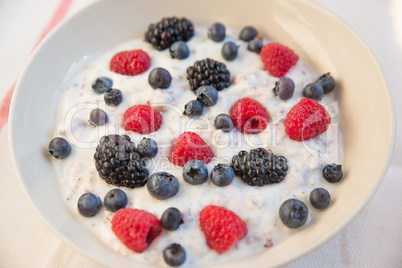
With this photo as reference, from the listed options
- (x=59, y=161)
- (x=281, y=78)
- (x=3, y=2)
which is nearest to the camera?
(x=59, y=161)

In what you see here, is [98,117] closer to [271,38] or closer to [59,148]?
[59,148]

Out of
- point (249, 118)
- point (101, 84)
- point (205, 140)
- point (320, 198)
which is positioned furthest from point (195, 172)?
point (101, 84)

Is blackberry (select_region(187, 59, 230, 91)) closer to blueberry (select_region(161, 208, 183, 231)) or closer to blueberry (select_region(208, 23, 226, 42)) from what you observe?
blueberry (select_region(208, 23, 226, 42))

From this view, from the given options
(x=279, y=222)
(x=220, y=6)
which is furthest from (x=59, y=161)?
(x=220, y=6)

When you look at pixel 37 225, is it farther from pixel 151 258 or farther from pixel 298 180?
pixel 298 180

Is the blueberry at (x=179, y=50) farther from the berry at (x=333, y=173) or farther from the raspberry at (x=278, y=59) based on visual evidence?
the berry at (x=333, y=173)

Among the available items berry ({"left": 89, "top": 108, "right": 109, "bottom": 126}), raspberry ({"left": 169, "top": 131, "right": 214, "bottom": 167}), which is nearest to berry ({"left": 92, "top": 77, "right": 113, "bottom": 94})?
berry ({"left": 89, "top": 108, "right": 109, "bottom": 126})

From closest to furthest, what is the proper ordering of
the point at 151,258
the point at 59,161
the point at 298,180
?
the point at 151,258, the point at 298,180, the point at 59,161

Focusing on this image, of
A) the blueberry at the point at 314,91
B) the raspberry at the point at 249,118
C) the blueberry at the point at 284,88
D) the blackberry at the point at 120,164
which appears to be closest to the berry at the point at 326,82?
the blueberry at the point at 314,91

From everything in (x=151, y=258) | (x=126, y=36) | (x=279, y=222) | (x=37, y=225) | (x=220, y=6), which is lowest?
(x=37, y=225)
